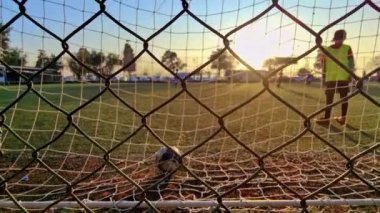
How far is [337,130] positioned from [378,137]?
930mm

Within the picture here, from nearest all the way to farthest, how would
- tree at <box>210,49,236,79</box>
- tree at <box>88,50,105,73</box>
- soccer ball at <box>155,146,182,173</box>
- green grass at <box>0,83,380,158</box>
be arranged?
tree at <box>210,49,236,79</box> < soccer ball at <box>155,146,182,173</box> < tree at <box>88,50,105,73</box> < green grass at <box>0,83,380,158</box>

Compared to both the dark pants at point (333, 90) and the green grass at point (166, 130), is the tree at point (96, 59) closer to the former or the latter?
the green grass at point (166, 130)

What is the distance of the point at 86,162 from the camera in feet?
17.1

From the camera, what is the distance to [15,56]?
5109 mm

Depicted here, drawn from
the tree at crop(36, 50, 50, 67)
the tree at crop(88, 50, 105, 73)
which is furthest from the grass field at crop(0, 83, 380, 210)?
the tree at crop(36, 50, 50, 67)

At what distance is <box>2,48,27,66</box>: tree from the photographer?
194 inches

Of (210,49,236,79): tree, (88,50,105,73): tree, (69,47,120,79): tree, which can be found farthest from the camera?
(88,50,105,73): tree

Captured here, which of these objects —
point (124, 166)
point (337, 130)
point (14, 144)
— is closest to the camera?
point (124, 166)

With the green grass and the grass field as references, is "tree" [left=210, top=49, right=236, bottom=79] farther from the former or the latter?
the green grass

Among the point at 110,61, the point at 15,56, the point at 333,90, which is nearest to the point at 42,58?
the point at 15,56

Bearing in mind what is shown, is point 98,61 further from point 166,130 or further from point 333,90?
point 333,90

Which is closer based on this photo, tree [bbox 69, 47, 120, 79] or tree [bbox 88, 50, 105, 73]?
tree [bbox 69, 47, 120, 79]

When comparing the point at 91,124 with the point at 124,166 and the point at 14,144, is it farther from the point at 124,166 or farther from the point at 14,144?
the point at 124,166

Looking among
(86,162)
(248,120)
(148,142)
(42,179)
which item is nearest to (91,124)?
(148,142)
